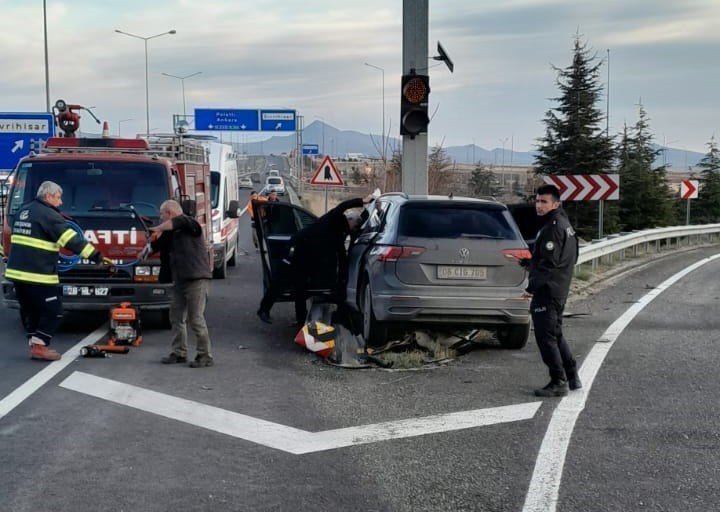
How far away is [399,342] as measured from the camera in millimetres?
10031

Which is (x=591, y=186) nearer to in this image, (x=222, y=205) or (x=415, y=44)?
(x=415, y=44)

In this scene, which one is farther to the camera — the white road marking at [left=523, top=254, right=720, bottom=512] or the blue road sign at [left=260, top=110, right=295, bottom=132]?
the blue road sign at [left=260, top=110, right=295, bottom=132]

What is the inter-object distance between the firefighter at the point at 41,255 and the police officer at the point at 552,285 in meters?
4.69

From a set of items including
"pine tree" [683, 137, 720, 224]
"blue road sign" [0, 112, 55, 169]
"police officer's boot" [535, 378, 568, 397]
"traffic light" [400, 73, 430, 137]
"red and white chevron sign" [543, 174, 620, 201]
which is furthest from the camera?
"pine tree" [683, 137, 720, 224]

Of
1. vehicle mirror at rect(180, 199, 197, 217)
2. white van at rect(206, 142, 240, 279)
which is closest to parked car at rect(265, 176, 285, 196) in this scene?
white van at rect(206, 142, 240, 279)

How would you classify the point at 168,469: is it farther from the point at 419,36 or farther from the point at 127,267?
the point at 419,36

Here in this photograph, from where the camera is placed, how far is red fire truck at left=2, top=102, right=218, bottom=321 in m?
11.2

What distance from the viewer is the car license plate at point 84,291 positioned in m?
11.1

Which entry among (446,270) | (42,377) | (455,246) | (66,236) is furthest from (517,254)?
(42,377)

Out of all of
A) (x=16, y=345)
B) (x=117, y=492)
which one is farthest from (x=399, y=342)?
(x=117, y=492)

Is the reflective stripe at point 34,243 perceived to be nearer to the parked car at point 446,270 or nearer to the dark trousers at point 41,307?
the dark trousers at point 41,307

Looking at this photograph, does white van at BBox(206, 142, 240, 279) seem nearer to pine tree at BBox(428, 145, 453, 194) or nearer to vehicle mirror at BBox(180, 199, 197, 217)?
vehicle mirror at BBox(180, 199, 197, 217)

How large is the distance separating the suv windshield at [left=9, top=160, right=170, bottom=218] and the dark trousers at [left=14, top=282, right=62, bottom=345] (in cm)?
214

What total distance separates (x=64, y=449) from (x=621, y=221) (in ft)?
106
